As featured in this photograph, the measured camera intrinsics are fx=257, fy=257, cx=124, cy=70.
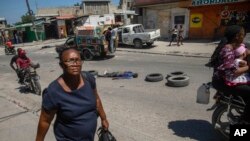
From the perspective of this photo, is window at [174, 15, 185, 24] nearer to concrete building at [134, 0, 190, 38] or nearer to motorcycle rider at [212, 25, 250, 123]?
concrete building at [134, 0, 190, 38]

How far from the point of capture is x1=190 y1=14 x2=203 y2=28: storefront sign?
23898 millimetres

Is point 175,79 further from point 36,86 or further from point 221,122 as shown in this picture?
point 36,86

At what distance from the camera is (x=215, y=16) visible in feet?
75.2

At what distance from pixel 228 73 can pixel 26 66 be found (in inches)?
315

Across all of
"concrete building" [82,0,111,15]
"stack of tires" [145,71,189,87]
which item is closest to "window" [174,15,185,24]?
"stack of tires" [145,71,189,87]

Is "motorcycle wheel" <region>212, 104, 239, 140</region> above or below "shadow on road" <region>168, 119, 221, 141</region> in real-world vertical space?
above

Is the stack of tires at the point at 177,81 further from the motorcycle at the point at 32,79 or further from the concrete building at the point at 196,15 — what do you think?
the concrete building at the point at 196,15

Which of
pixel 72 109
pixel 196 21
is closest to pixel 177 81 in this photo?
pixel 72 109

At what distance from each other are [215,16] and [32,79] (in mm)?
18295

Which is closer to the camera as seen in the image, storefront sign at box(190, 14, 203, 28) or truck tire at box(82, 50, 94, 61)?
truck tire at box(82, 50, 94, 61)

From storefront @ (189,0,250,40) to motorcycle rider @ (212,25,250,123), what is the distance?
1733 cm

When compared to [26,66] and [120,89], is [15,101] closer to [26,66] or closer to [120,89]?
[26,66]

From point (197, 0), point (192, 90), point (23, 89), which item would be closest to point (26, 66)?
point (23, 89)

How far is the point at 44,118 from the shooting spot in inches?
Result: 110
